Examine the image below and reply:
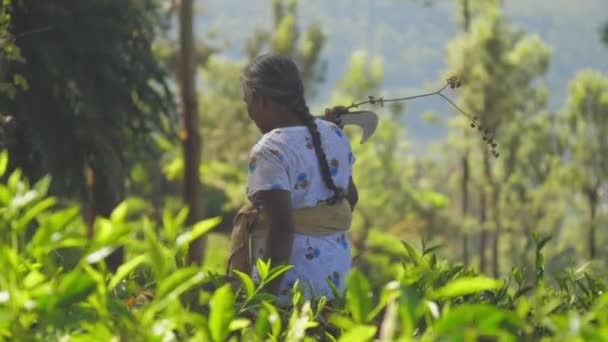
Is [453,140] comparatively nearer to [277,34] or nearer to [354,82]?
[354,82]

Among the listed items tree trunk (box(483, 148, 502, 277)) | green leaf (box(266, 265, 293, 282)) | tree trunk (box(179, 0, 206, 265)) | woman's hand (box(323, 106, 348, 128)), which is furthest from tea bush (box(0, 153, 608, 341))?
tree trunk (box(483, 148, 502, 277))

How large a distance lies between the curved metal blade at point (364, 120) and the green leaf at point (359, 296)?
2.42 m

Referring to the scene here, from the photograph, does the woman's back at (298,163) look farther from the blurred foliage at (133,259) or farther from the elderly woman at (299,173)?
the blurred foliage at (133,259)

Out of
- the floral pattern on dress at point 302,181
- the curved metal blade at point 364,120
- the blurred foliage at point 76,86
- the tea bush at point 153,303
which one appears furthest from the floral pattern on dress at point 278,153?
the blurred foliage at point 76,86

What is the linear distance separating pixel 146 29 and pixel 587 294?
7289mm

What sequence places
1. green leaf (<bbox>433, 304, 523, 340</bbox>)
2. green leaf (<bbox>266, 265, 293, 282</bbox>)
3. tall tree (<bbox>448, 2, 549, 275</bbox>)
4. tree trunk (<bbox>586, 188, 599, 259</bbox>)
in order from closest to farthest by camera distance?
green leaf (<bbox>433, 304, 523, 340</bbox>)
green leaf (<bbox>266, 265, 293, 282</bbox>)
tall tree (<bbox>448, 2, 549, 275</bbox>)
tree trunk (<bbox>586, 188, 599, 259</bbox>)

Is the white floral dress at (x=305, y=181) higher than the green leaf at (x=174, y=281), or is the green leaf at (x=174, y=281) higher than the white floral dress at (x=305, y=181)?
the green leaf at (x=174, y=281)

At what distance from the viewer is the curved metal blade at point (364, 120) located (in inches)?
153

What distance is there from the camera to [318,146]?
3.47 m

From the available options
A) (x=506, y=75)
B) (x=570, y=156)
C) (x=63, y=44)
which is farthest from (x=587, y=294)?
(x=570, y=156)

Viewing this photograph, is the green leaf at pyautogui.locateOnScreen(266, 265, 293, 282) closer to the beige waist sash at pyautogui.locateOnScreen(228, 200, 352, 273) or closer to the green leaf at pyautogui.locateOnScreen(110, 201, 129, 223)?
the green leaf at pyautogui.locateOnScreen(110, 201, 129, 223)

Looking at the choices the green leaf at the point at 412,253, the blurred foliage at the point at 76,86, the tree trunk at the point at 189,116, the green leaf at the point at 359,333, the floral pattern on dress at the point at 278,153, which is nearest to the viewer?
the green leaf at the point at 359,333

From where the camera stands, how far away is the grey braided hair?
350cm

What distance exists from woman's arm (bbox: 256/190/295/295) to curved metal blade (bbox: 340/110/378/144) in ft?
2.22
